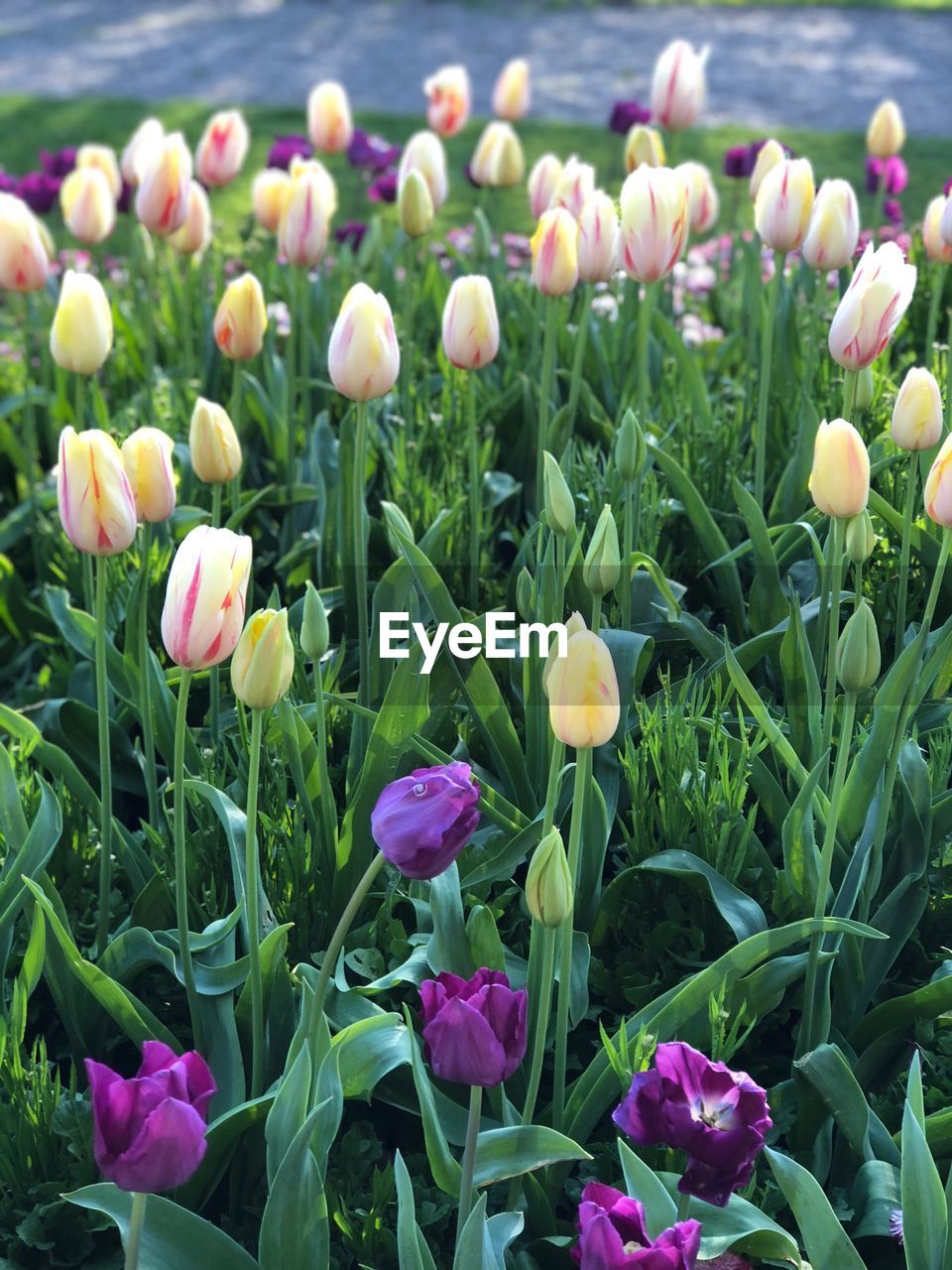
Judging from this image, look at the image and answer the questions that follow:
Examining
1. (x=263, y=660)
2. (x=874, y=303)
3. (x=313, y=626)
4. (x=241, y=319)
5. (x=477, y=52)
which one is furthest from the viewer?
(x=477, y=52)

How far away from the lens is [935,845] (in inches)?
73.9

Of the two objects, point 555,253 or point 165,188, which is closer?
point 555,253

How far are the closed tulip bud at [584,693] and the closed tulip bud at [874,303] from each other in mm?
701

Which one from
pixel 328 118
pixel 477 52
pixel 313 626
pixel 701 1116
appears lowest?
pixel 701 1116

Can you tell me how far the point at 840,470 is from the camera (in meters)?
1.51

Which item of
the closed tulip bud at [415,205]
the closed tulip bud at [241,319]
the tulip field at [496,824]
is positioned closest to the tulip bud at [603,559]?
the tulip field at [496,824]

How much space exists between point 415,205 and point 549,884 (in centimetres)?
160

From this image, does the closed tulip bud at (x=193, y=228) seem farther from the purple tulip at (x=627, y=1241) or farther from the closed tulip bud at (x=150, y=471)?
the purple tulip at (x=627, y=1241)

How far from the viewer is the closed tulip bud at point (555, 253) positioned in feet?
7.08

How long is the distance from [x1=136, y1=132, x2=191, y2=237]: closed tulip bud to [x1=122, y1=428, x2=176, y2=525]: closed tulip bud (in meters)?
0.91

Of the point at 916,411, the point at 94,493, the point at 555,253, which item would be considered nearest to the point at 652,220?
the point at 555,253

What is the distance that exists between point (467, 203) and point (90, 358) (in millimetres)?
3972

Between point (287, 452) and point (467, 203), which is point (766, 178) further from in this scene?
point (467, 203)

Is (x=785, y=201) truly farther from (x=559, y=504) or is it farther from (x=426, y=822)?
(x=426, y=822)
